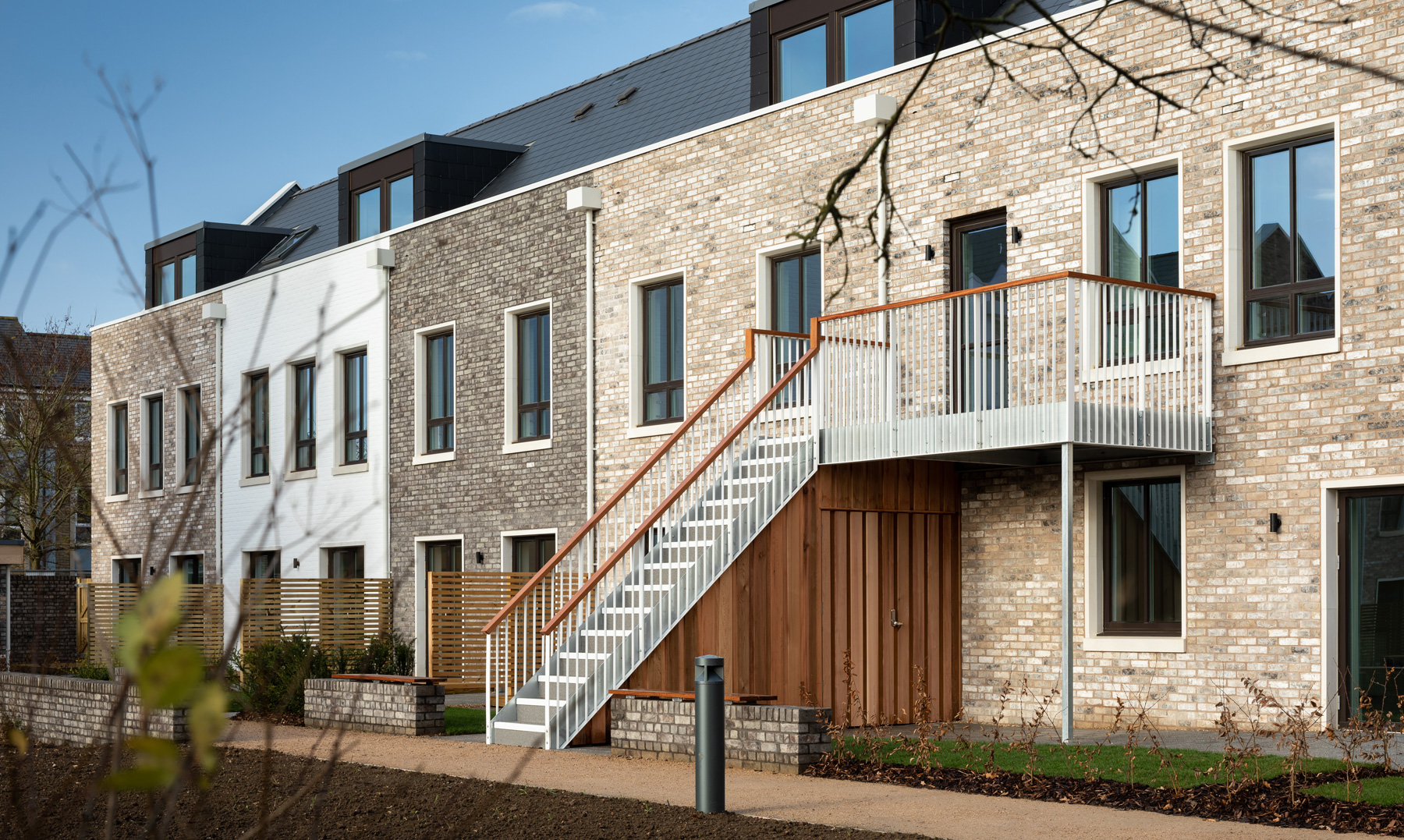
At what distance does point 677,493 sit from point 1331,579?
5389 mm

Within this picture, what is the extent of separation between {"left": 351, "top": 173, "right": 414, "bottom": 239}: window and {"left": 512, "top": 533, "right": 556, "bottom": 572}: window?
6.27m

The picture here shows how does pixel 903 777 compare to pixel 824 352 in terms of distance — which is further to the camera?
pixel 824 352

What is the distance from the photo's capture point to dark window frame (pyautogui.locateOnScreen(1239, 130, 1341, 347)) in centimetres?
1207

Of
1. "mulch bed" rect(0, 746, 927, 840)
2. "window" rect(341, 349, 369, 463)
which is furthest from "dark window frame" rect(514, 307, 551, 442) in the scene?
"mulch bed" rect(0, 746, 927, 840)

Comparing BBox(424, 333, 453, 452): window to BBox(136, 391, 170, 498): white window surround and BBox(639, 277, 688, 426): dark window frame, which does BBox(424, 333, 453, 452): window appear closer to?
BBox(639, 277, 688, 426): dark window frame

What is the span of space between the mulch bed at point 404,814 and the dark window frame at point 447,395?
11865mm

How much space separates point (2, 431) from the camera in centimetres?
3378

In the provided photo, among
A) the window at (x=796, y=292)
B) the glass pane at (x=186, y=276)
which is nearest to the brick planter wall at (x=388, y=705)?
the window at (x=796, y=292)

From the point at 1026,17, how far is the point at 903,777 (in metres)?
9.96

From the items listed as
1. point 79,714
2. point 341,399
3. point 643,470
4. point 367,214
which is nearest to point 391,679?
point 79,714

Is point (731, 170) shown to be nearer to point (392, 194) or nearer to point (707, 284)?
point (707, 284)

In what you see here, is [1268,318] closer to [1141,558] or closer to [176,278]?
[1141,558]

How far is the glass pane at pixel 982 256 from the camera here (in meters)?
14.6

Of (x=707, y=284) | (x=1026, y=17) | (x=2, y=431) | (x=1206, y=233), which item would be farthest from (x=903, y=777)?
(x=2, y=431)
